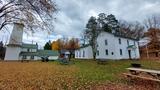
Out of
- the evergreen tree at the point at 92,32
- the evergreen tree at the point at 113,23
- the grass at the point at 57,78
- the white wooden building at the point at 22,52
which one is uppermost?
the evergreen tree at the point at 113,23

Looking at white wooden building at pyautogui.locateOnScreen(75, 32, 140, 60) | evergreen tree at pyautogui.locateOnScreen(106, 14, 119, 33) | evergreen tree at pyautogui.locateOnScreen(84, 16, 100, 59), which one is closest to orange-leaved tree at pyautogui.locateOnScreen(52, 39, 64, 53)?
evergreen tree at pyautogui.locateOnScreen(106, 14, 119, 33)

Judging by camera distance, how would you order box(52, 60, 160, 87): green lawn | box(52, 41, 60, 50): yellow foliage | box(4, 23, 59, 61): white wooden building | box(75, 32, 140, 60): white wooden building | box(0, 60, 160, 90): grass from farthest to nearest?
box(52, 41, 60, 50): yellow foliage → box(4, 23, 59, 61): white wooden building → box(75, 32, 140, 60): white wooden building → box(52, 60, 160, 87): green lawn → box(0, 60, 160, 90): grass

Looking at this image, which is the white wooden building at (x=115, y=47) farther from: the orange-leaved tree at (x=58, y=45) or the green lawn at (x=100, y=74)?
the orange-leaved tree at (x=58, y=45)

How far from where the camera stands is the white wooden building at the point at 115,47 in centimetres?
3588

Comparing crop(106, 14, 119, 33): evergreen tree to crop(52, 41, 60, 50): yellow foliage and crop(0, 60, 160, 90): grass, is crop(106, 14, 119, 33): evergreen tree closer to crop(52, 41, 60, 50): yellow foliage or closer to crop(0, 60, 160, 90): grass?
crop(52, 41, 60, 50): yellow foliage

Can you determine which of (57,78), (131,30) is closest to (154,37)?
(131,30)

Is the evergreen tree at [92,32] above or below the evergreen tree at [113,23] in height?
below

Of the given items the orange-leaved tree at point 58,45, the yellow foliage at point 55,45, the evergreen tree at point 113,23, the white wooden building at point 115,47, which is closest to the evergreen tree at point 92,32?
the white wooden building at point 115,47

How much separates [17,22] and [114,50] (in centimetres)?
2846

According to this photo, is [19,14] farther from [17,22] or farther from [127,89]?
[127,89]

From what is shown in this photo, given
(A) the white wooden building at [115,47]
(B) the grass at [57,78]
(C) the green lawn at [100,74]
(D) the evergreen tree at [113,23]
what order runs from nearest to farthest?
(B) the grass at [57,78] < (C) the green lawn at [100,74] < (A) the white wooden building at [115,47] < (D) the evergreen tree at [113,23]

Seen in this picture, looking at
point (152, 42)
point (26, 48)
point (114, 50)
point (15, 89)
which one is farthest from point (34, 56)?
point (15, 89)

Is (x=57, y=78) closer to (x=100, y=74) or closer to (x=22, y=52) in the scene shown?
(x=100, y=74)

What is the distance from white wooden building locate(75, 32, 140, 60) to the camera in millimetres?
35875
